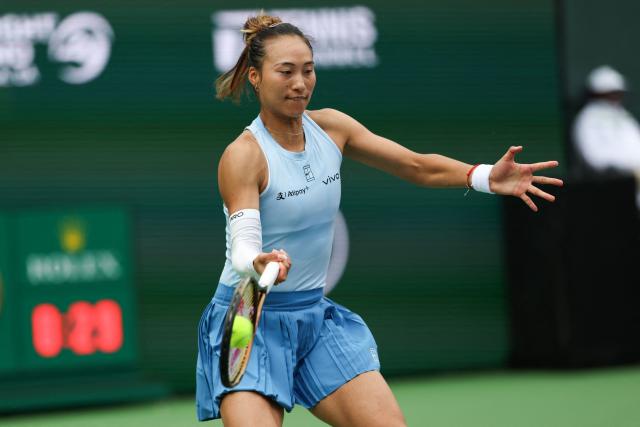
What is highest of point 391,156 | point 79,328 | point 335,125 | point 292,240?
point 335,125

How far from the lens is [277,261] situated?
3.61 m

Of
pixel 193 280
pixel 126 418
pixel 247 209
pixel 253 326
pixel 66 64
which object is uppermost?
pixel 66 64

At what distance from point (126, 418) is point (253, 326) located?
11.5 feet

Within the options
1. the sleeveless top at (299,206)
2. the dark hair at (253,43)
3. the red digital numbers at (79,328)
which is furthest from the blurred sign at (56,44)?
the sleeveless top at (299,206)

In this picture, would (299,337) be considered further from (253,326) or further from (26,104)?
(26,104)

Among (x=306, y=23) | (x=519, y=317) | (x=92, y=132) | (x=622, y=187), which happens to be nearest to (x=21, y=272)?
(x=92, y=132)

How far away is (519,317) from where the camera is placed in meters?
8.23

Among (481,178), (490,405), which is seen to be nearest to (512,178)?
(481,178)

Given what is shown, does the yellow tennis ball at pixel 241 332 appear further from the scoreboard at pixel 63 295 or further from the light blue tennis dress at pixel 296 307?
the scoreboard at pixel 63 295

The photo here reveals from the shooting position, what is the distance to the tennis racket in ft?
11.6

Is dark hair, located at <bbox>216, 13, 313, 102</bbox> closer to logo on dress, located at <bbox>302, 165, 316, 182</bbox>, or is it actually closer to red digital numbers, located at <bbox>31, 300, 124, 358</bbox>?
logo on dress, located at <bbox>302, 165, 316, 182</bbox>

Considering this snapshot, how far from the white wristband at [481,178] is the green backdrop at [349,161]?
360cm

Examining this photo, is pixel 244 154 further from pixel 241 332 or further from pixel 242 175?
pixel 241 332

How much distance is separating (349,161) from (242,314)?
14.3ft
